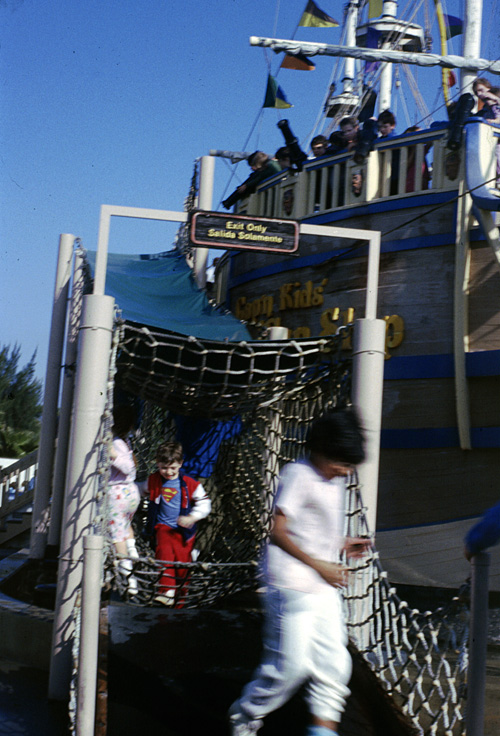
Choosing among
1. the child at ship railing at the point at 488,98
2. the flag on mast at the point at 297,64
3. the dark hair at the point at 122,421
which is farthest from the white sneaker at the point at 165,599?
the flag on mast at the point at 297,64

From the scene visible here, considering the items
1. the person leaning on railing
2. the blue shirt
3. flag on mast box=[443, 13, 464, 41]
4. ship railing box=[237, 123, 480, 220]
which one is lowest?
the blue shirt

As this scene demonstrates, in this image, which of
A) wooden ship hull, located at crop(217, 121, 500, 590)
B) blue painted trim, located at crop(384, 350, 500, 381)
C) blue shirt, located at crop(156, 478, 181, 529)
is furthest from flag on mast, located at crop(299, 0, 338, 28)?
blue shirt, located at crop(156, 478, 181, 529)

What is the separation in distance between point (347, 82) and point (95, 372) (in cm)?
2496

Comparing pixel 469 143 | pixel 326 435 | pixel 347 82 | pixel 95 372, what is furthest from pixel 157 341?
pixel 347 82

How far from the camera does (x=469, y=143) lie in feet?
26.0

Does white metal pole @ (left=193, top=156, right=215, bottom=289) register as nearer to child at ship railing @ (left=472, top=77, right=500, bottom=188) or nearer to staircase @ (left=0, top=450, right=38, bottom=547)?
child at ship railing @ (left=472, top=77, right=500, bottom=188)

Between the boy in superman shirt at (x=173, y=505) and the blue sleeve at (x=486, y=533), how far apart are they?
2993 mm

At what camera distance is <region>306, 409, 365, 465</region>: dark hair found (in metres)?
2.92

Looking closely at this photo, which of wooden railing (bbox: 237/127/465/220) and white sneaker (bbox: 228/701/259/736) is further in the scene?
wooden railing (bbox: 237/127/465/220)

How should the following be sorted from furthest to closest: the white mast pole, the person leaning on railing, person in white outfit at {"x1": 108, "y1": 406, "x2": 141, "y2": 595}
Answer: the white mast pole
the person leaning on railing
person in white outfit at {"x1": 108, "y1": 406, "x2": 141, "y2": 595}

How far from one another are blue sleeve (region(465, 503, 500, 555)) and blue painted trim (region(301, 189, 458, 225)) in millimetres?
5733

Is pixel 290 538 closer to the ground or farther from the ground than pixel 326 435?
closer to the ground

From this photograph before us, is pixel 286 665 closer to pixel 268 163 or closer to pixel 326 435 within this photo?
pixel 326 435

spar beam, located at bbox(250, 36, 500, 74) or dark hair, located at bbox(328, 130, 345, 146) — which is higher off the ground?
spar beam, located at bbox(250, 36, 500, 74)
